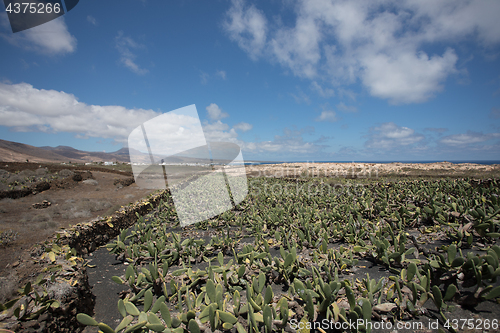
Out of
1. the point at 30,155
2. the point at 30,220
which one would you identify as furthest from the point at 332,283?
the point at 30,155

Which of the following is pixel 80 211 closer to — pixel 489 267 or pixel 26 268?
pixel 26 268

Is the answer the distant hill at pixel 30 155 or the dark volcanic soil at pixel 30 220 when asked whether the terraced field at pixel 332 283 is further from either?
the distant hill at pixel 30 155

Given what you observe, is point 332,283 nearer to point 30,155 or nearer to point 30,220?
point 30,220

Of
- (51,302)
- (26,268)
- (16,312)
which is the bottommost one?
(26,268)

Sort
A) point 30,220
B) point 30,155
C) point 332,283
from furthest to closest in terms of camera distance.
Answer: point 30,155, point 30,220, point 332,283

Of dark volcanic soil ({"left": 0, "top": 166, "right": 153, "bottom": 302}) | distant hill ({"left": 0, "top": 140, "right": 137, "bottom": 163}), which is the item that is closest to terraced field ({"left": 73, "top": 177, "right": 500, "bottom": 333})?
dark volcanic soil ({"left": 0, "top": 166, "right": 153, "bottom": 302})

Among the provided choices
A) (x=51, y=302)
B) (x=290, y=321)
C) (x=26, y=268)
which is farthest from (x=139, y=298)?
(x=26, y=268)

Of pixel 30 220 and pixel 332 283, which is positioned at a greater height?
pixel 332 283

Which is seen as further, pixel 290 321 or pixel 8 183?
pixel 8 183

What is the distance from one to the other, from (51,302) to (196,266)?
1.91m

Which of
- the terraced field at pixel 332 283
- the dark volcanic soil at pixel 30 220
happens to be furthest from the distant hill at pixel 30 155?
the terraced field at pixel 332 283

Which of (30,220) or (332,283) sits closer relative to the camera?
(332,283)

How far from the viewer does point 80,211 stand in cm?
1295

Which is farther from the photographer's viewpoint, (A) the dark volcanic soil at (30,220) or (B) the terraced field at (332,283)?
(A) the dark volcanic soil at (30,220)
